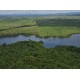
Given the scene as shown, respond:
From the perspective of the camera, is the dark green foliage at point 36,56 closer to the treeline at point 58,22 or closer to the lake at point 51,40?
the lake at point 51,40

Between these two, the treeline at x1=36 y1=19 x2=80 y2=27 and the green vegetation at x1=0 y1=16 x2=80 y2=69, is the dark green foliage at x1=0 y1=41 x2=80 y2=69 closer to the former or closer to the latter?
the green vegetation at x1=0 y1=16 x2=80 y2=69

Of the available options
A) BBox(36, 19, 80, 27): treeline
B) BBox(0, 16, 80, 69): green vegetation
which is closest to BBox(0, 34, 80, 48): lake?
BBox(0, 16, 80, 69): green vegetation

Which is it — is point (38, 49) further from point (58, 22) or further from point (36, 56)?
point (58, 22)

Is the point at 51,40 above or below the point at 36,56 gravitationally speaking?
above

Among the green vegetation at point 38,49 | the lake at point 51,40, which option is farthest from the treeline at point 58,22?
the lake at point 51,40

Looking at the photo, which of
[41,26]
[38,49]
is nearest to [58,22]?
[41,26]

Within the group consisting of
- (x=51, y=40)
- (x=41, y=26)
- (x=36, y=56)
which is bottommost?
(x=36, y=56)
